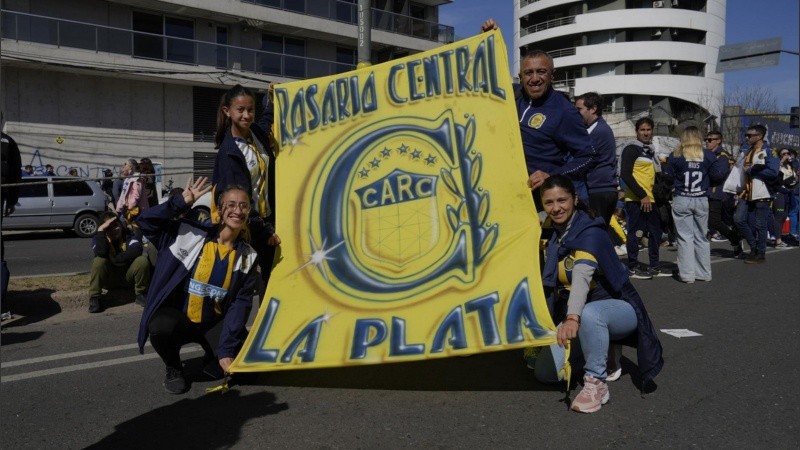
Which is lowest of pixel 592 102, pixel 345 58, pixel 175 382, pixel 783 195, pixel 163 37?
pixel 175 382

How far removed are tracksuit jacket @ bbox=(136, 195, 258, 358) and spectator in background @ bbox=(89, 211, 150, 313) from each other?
8.40 ft

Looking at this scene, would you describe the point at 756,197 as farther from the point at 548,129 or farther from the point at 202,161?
the point at 202,161

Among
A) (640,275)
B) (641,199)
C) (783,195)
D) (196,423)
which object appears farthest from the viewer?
(783,195)

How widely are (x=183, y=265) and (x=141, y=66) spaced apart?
77.3 feet

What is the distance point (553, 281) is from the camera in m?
3.78

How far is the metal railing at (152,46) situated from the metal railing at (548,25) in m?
28.9

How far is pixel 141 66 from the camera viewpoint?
82.3 ft

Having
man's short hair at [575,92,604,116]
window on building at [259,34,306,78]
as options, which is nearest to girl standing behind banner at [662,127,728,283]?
man's short hair at [575,92,604,116]

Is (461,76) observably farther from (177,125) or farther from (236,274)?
(177,125)

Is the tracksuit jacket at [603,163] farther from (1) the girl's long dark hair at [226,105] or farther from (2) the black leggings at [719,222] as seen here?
(2) the black leggings at [719,222]

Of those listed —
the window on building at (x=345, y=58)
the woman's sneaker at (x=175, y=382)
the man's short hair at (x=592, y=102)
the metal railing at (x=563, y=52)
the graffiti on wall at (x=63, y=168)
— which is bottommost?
the woman's sneaker at (x=175, y=382)

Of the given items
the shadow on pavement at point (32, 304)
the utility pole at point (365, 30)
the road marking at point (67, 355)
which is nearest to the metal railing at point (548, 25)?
the utility pole at point (365, 30)

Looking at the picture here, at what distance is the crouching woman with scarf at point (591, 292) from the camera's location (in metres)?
3.54

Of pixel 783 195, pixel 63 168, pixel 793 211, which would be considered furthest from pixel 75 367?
pixel 63 168
